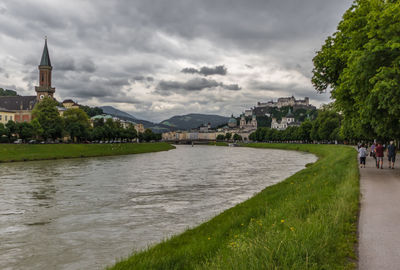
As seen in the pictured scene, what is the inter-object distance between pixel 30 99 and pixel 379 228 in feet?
488

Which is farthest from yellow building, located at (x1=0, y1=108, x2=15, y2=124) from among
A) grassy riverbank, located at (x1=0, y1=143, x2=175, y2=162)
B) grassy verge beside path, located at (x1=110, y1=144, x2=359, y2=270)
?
grassy verge beside path, located at (x1=110, y1=144, x2=359, y2=270)

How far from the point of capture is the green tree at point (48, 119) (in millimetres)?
87619

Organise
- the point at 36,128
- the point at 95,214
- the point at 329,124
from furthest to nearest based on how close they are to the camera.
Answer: the point at 329,124, the point at 36,128, the point at 95,214

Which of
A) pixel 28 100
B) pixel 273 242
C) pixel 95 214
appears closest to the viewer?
pixel 273 242

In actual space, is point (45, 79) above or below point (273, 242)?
above

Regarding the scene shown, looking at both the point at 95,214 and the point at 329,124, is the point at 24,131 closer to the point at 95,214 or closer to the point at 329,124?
the point at 95,214

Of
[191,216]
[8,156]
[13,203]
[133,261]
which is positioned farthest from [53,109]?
[133,261]

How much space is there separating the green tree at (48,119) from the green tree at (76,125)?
2.92 m

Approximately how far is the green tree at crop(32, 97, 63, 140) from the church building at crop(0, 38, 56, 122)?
35.5 metres

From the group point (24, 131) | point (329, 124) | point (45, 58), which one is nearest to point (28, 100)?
point (45, 58)

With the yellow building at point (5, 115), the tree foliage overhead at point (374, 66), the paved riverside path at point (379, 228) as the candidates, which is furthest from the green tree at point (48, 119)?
the paved riverside path at point (379, 228)

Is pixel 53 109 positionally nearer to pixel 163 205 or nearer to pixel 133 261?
pixel 163 205

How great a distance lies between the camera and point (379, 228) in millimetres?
9586

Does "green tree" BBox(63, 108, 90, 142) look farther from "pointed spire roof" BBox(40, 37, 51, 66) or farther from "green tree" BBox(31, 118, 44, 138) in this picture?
"pointed spire roof" BBox(40, 37, 51, 66)
